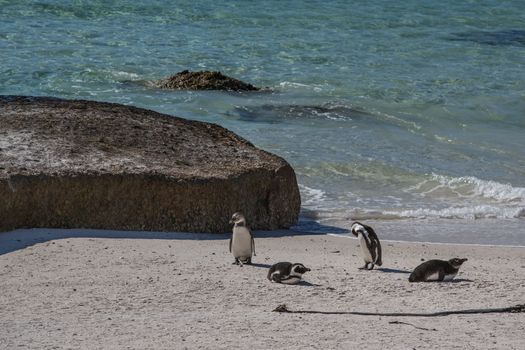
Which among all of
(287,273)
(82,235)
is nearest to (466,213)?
(82,235)

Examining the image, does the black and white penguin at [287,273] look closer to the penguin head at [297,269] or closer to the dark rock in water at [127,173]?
the penguin head at [297,269]

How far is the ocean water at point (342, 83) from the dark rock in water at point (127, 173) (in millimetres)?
938

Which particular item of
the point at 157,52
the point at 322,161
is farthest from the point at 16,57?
the point at 322,161

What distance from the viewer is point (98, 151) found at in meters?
10.4

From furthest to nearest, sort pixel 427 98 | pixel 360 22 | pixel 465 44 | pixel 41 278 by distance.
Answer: pixel 360 22
pixel 465 44
pixel 427 98
pixel 41 278

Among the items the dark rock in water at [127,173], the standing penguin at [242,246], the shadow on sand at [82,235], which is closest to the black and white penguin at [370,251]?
the standing penguin at [242,246]

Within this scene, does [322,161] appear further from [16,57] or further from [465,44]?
[465,44]

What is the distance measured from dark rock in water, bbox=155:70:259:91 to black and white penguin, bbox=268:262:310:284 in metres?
11.3

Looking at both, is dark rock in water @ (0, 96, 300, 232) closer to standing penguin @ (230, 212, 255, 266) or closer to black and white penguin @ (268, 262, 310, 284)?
standing penguin @ (230, 212, 255, 266)

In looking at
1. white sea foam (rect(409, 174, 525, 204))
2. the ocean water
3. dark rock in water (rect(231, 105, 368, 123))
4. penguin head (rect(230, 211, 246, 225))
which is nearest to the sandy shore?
penguin head (rect(230, 211, 246, 225))

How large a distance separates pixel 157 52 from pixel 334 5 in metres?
9.18

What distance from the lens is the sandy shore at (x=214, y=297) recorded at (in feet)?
21.8

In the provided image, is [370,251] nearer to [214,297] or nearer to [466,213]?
[214,297]

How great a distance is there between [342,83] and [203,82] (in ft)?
8.84
